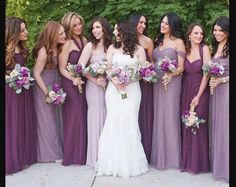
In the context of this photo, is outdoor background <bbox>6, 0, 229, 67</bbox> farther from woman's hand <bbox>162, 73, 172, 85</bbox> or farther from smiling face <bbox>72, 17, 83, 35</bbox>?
woman's hand <bbox>162, 73, 172, 85</bbox>

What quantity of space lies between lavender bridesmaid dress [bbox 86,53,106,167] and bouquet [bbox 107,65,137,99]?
1.81 ft

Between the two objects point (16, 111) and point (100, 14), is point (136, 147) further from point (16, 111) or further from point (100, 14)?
point (100, 14)

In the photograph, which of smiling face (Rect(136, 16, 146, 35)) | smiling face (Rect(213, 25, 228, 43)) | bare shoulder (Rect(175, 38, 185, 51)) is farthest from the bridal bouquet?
smiling face (Rect(213, 25, 228, 43))

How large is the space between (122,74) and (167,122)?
1.18 m

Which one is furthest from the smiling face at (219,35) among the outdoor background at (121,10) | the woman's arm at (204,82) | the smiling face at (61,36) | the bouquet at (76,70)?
the smiling face at (61,36)

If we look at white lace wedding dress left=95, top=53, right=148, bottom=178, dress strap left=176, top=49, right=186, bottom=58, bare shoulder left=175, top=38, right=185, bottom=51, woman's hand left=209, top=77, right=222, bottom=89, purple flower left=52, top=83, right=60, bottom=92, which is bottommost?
white lace wedding dress left=95, top=53, right=148, bottom=178

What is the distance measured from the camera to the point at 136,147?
25.0ft

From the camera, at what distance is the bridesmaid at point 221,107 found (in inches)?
283

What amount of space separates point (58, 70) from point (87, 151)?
146cm

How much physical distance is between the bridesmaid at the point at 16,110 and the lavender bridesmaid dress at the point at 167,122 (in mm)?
2145

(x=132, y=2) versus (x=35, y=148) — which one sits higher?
(x=132, y=2)

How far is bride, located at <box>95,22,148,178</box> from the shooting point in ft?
24.7

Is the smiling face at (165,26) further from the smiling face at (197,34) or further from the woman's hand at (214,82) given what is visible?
the woman's hand at (214,82)

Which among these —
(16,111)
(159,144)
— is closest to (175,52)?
(159,144)
